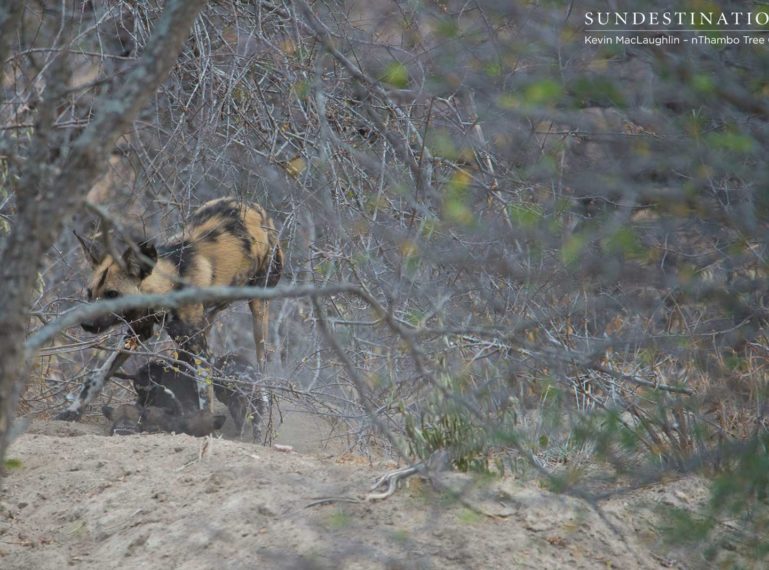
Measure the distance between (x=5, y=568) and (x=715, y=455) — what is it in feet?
8.35

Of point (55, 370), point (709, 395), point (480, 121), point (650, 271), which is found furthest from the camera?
point (55, 370)

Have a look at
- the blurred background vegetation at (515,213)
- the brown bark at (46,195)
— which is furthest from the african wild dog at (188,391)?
the brown bark at (46,195)

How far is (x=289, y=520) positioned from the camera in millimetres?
3631

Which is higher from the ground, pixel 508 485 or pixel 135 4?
pixel 135 4

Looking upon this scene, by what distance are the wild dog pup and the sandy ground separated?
5.42 feet

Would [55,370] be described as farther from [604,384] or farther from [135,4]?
[604,384]

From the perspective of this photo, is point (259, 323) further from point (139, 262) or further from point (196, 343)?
point (139, 262)

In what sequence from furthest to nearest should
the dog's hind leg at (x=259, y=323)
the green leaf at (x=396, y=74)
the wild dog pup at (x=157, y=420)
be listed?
the dog's hind leg at (x=259, y=323) → the wild dog pup at (x=157, y=420) → the green leaf at (x=396, y=74)

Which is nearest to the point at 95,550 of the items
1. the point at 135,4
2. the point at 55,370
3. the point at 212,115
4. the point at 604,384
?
the point at 212,115

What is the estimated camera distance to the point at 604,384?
4.95m

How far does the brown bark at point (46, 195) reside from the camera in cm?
217

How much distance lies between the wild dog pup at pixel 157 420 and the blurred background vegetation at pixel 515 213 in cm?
45

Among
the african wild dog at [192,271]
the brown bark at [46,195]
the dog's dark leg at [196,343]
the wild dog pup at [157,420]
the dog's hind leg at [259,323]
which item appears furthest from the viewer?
the dog's hind leg at [259,323]

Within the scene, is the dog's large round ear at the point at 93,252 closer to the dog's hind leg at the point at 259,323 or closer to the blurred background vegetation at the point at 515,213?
the blurred background vegetation at the point at 515,213
